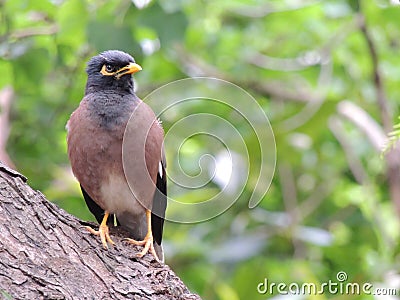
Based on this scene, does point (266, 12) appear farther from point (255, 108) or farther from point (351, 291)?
point (351, 291)

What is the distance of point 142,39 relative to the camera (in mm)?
6184

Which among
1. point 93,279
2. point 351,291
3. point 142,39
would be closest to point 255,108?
point 142,39

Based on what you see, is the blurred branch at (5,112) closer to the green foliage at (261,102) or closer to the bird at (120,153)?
the green foliage at (261,102)

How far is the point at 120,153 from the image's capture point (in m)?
4.18

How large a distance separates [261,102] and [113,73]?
2.96 metres

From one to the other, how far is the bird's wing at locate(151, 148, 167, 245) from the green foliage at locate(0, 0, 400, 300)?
84cm

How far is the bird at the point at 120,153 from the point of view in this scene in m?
4.18

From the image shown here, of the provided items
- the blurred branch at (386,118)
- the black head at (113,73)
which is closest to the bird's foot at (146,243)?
the black head at (113,73)

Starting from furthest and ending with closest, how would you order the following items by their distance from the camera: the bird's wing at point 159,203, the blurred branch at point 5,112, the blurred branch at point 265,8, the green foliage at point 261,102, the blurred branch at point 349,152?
the blurred branch at point 349,152
the blurred branch at point 265,8
the blurred branch at point 5,112
the green foliage at point 261,102
the bird's wing at point 159,203

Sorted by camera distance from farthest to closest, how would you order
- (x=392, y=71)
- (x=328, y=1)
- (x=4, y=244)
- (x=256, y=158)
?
1. (x=392, y=71)
2. (x=328, y=1)
3. (x=256, y=158)
4. (x=4, y=244)

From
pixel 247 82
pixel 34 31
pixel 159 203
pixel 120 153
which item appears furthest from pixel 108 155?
pixel 247 82

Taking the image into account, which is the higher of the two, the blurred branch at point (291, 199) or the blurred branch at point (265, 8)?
the blurred branch at point (265, 8)

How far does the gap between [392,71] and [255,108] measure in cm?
190

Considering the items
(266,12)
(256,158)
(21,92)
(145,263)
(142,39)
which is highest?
(266,12)
